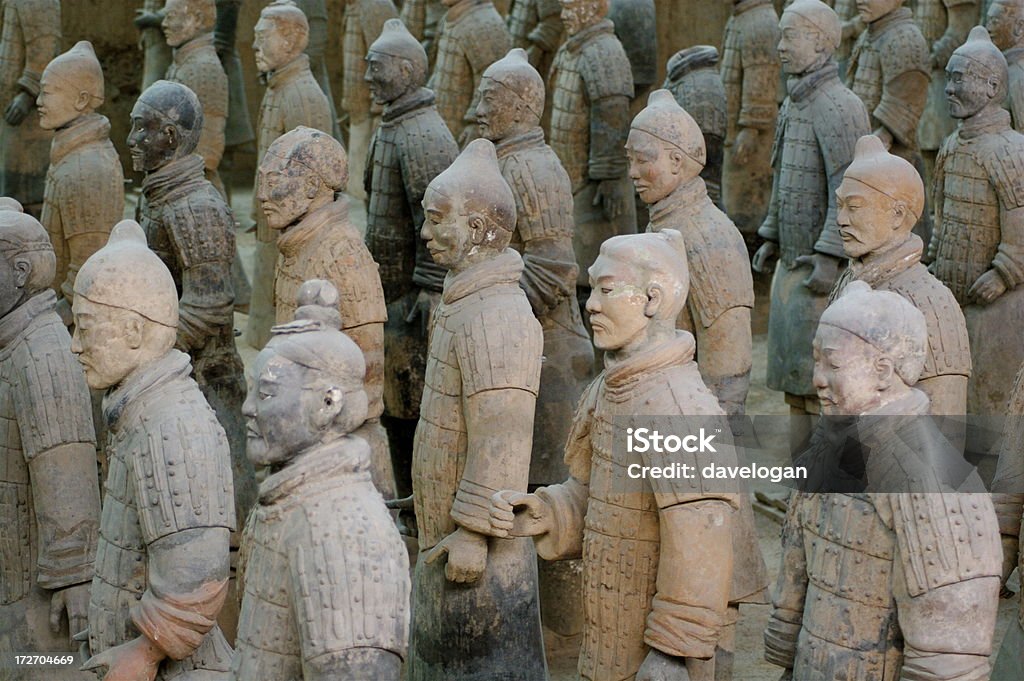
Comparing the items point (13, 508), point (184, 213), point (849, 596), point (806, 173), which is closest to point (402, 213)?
point (184, 213)

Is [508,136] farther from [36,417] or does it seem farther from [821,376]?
[821,376]

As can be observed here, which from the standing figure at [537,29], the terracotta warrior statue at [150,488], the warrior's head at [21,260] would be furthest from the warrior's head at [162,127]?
the standing figure at [537,29]

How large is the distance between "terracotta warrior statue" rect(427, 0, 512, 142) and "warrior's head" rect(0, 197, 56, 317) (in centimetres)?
430

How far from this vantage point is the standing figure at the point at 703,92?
8.97 metres

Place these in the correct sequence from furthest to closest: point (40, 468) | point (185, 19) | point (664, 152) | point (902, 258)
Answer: point (185, 19)
point (664, 152)
point (902, 258)
point (40, 468)

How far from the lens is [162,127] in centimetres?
664

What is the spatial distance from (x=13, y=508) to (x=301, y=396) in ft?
5.87

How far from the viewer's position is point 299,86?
8578 millimetres

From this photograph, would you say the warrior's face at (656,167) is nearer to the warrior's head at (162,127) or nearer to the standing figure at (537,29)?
the warrior's head at (162,127)

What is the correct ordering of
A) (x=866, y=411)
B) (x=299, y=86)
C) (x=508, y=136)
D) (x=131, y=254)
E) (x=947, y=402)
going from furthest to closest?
(x=299, y=86), (x=508, y=136), (x=947, y=402), (x=131, y=254), (x=866, y=411)

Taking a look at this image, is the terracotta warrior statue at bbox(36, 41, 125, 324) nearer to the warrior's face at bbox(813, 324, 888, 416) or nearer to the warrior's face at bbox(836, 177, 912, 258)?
the warrior's face at bbox(836, 177, 912, 258)

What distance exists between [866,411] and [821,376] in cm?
14

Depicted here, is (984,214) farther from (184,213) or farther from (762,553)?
(184,213)

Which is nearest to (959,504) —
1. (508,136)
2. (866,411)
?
(866,411)
